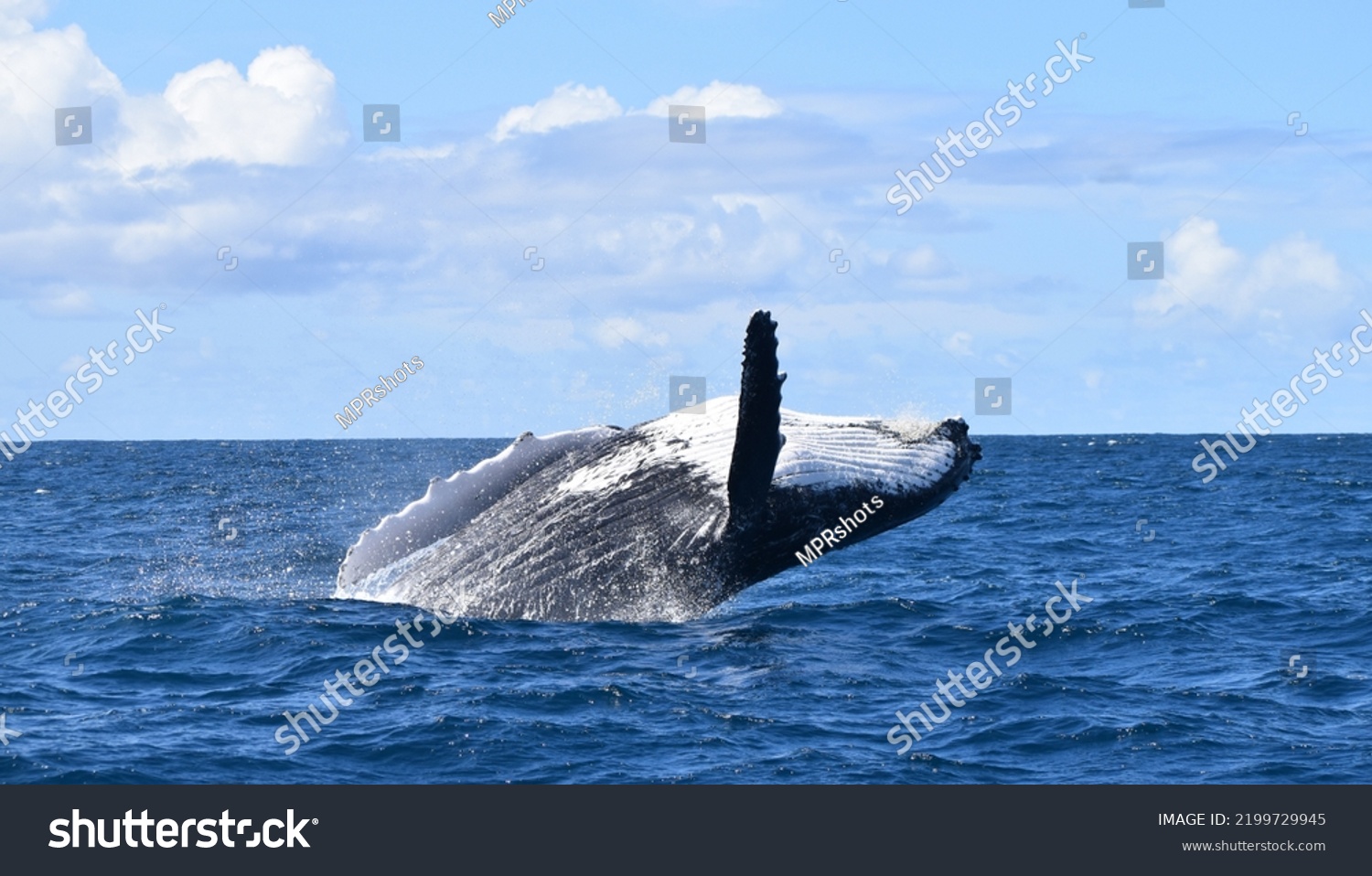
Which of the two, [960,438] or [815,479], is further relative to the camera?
[960,438]

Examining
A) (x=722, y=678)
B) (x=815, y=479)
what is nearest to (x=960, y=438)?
(x=815, y=479)

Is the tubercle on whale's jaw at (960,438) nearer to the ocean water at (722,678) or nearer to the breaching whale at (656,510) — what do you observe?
the breaching whale at (656,510)

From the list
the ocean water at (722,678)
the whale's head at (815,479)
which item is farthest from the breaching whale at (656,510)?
the ocean water at (722,678)

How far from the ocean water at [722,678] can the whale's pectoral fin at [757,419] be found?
1557mm

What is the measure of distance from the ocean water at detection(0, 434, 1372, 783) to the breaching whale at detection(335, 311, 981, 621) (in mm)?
516

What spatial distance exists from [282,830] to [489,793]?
1043mm

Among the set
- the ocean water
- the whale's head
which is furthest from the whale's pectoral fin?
the ocean water

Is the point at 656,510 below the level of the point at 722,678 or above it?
above

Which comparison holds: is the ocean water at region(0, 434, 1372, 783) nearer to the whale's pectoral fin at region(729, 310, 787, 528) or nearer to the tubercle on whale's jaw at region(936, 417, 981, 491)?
the whale's pectoral fin at region(729, 310, 787, 528)

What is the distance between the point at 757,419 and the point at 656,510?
1.62 meters

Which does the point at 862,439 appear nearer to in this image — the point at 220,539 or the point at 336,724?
the point at 336,724

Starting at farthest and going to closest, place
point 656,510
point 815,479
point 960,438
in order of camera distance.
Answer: point 960,438, point 656,510, point 815,479

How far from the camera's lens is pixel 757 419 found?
26.3ft

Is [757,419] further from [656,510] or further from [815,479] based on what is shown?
[656,510]
